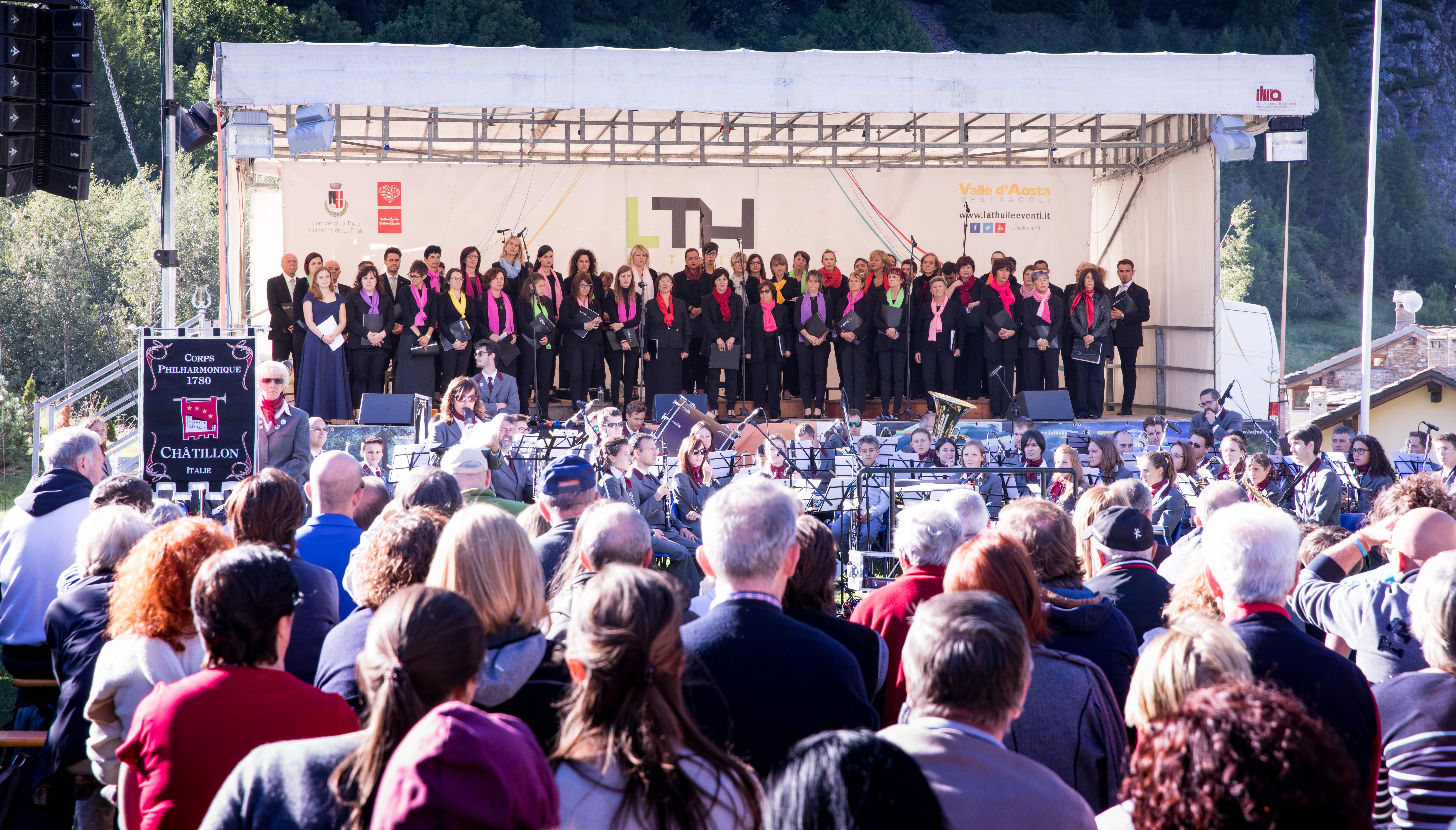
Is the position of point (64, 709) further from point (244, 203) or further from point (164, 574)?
point (244, 203)

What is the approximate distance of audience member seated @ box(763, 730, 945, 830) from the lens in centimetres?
149

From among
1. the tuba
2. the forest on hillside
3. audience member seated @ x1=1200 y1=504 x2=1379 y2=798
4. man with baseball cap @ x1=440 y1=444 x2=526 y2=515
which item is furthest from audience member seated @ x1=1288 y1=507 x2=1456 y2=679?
the forest on hillside

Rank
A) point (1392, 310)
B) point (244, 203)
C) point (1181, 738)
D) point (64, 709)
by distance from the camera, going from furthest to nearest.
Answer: point (1392, 310) < point (244, 203) < point (64, 709) < point (1181, 738)

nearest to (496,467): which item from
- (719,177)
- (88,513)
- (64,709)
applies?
(88,513)

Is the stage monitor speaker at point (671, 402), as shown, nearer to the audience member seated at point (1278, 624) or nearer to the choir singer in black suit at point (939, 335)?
the choir singer in black suit at point (939, 335)

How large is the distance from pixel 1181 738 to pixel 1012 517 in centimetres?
193

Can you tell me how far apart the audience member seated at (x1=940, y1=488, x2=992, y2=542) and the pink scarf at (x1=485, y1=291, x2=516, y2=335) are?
28.6ft

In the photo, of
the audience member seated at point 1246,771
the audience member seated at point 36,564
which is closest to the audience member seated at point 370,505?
the audience member seated at point 36,564

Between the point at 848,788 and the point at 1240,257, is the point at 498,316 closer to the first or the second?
the point at 848,788

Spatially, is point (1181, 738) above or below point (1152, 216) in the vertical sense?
below

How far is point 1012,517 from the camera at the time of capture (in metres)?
3.27

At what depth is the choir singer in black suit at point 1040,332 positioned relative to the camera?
1245 cm

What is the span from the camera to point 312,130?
10289 mm

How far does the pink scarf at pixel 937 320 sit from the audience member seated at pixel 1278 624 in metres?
9.83
